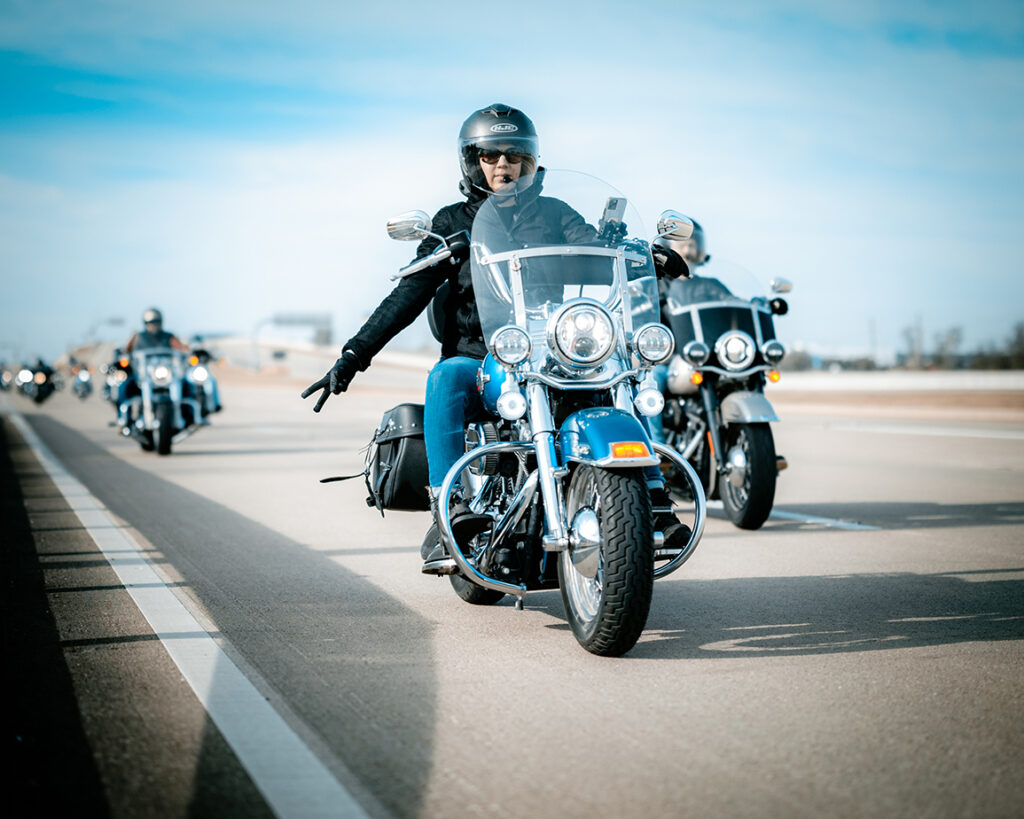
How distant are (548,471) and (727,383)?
4.55 m

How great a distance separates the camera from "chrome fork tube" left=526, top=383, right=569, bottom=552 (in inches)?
174

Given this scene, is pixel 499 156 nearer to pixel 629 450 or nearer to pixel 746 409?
pixel 629 450

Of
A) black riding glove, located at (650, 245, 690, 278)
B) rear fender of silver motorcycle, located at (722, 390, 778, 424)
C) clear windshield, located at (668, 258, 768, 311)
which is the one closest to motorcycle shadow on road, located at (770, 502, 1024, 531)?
rear fender of silver motorcycle, located at (722, 390, 778, 424)

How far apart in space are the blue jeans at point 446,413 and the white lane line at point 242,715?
119 cm

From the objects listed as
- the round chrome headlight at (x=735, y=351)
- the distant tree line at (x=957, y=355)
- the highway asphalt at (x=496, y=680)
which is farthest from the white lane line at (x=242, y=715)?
the distant tree line at (x=957, y=355)

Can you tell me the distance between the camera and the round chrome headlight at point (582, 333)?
4.46 m

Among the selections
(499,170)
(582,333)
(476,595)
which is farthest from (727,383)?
(582,333)

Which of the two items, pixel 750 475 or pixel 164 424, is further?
pixel 164 424

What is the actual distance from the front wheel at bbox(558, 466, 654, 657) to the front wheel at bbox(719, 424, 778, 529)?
12.3ft

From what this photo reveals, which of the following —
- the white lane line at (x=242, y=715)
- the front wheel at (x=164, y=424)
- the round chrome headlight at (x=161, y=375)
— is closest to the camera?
the white lane line at (x=242, y=715)

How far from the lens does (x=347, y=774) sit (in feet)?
10.4

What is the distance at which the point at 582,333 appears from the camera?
4.48 metres

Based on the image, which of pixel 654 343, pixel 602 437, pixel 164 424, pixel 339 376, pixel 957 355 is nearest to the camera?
pixel 602 437

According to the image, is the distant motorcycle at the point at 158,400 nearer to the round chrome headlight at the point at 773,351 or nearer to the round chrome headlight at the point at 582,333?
the round chrome headlight at the point at 773,351
